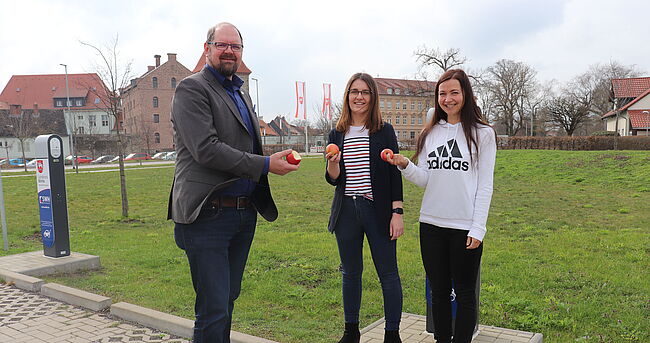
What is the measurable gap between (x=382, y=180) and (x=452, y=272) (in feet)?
2.65

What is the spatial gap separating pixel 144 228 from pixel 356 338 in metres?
7.47

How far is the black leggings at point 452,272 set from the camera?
3.17 metres

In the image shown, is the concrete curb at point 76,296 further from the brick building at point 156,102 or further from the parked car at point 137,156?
the brick building at point 156,102

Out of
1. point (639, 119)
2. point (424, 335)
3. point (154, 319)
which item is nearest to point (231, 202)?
point (424, 335)

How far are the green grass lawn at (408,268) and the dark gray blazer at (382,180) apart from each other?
1298 millimetres

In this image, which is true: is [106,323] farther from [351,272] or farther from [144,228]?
[144,228]

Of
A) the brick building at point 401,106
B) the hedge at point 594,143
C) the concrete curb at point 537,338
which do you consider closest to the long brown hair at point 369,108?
the concrete curb at point 537,338

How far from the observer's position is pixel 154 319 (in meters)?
4.47

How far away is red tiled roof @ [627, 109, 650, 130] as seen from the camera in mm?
40812

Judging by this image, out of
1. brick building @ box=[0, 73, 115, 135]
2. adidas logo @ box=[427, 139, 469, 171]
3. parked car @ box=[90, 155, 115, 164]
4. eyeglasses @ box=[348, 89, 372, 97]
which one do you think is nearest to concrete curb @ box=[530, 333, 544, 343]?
adidas logo @ box=[427, 139, 469, 171]

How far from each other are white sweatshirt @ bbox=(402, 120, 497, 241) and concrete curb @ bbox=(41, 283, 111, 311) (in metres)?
3.63

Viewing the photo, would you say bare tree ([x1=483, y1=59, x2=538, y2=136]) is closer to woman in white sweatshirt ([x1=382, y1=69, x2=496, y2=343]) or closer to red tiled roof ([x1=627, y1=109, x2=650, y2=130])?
red tiled roof ([x1=627, y1=109, x2=650, y2=130])

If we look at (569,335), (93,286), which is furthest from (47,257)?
(569,335)

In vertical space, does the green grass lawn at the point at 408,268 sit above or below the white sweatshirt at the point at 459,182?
below
